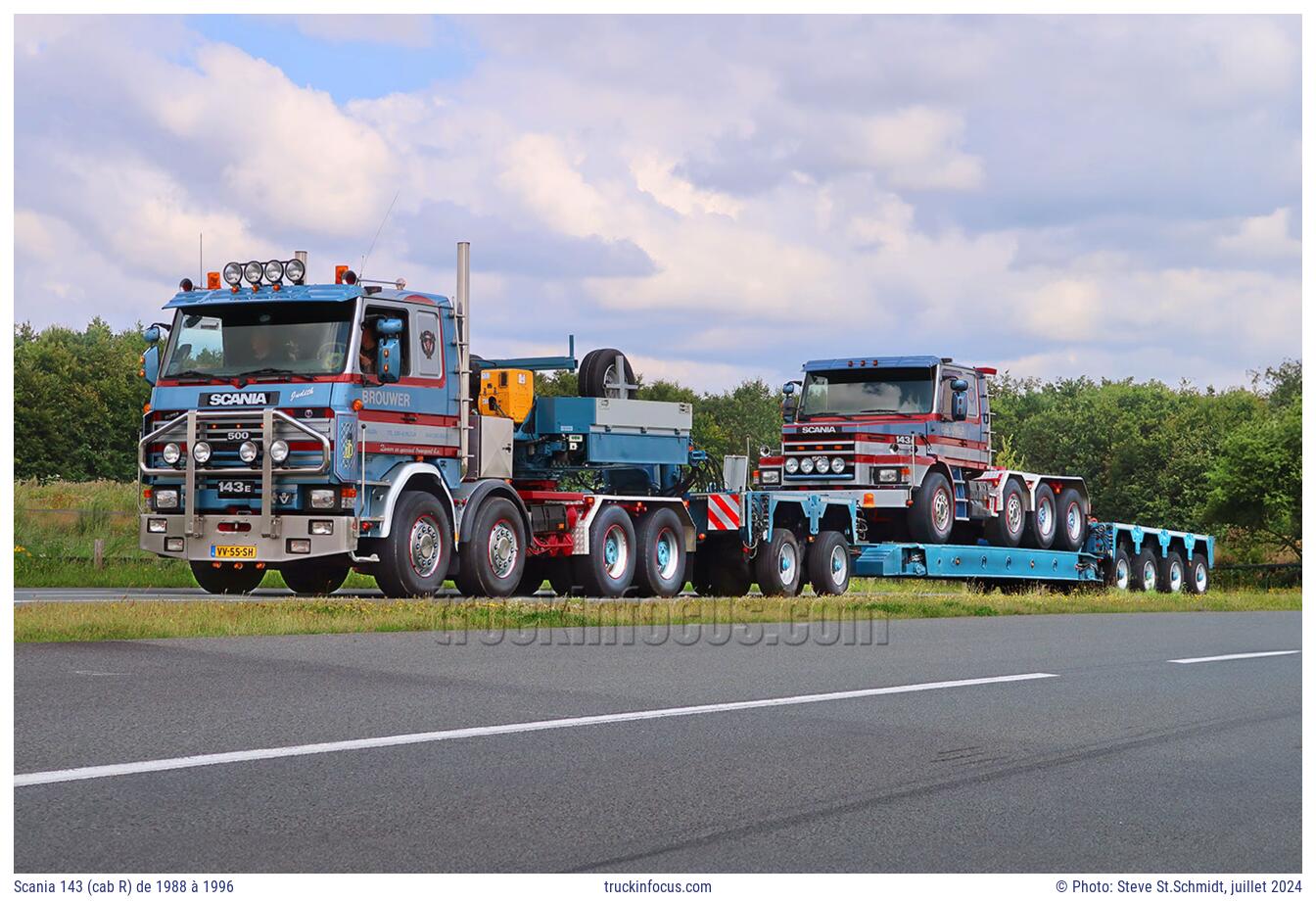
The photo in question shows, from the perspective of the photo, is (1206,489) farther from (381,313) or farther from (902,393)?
(381,313)

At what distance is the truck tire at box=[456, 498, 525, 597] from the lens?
1978 centimetres

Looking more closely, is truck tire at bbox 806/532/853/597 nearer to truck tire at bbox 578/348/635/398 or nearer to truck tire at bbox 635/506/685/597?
truck tire at bbox 635/506/685/597

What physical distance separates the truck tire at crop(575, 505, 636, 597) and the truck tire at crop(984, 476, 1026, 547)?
7463 mm

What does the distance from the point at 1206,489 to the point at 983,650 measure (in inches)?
3094

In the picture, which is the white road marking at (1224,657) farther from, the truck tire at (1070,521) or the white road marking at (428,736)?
the truck tire at (1070,521)

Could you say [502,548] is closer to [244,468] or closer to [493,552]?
[493,552]

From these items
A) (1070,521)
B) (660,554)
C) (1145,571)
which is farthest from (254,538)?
(1145,571)

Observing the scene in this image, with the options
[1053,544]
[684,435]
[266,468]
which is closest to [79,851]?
[266,468]

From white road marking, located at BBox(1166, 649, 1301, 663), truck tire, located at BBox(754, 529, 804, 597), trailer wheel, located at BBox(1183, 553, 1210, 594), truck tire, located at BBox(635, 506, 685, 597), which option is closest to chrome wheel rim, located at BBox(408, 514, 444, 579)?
truck tire, located at BBox(635, 506, 685, 597)

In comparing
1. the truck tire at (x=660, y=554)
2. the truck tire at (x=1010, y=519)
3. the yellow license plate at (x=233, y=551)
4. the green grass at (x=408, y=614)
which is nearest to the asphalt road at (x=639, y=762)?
the green grass at (x=408, y=614)

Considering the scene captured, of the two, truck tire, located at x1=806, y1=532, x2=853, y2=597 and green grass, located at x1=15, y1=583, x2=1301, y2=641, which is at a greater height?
truck tire, located at x1=806, y1=532, x2=853, y2=597

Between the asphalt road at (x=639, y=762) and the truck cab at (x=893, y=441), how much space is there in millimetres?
11662

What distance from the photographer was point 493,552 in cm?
2014

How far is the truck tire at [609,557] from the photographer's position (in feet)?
70.1
